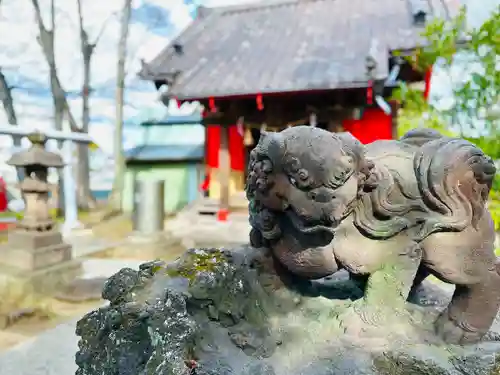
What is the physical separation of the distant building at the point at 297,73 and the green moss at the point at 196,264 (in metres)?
5.87

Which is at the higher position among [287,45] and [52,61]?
[52,61]

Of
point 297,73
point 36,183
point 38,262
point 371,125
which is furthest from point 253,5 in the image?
point 38,262

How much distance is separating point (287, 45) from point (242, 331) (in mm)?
8987

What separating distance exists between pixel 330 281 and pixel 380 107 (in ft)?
22.5

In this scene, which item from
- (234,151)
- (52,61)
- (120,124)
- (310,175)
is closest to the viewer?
(310,175)

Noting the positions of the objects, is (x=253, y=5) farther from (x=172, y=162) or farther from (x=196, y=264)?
(x=196, y=264)

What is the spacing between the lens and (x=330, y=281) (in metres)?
2.05

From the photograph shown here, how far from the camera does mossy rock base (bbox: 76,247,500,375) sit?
141 cm

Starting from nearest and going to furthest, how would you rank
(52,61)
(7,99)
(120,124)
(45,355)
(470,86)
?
(45,355) < (470,86) < (52,61) < (120,124) < (7,99)

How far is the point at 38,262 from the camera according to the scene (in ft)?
16.4

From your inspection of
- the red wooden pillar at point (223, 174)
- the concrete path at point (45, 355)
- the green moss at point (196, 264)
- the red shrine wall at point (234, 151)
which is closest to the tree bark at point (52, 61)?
the red shrine wall at point (234, 151)

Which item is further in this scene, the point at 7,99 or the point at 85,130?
the point at 85,130

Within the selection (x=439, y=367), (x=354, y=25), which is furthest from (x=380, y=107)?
(x=439, y=367)

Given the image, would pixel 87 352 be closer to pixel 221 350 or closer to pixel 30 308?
pixel 221 350
